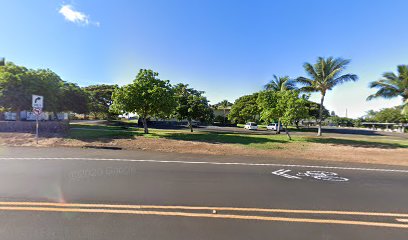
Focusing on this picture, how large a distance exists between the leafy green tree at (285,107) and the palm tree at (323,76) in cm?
712

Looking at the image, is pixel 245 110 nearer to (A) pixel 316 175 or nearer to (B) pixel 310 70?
(B) pixel 310 70

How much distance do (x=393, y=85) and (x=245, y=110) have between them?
18.8 m

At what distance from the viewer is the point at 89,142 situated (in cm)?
1396

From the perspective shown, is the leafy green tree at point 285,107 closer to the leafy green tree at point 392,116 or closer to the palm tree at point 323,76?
the palm tree at point 323,76

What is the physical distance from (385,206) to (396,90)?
26.7 m

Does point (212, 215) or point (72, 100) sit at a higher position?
point (72, 100)

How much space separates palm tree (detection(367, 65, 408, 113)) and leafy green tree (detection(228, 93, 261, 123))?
14.8 meters

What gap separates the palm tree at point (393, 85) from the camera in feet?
76.9

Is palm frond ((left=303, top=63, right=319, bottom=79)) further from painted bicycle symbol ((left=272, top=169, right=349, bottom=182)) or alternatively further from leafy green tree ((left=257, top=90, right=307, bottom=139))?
painted bicycle symbol ((left=272, top=169, right=349, bottom=182))

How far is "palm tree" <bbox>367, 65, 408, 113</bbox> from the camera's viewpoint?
76.9 feet

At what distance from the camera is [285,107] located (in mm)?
18531

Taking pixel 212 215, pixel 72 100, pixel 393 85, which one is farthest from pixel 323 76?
pixel 72 100

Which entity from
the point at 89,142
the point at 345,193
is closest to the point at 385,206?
the point at 345,193

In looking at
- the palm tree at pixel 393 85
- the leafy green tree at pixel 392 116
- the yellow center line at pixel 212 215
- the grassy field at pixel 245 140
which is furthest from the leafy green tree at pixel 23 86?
the leafy green tree at pixel 392 116
